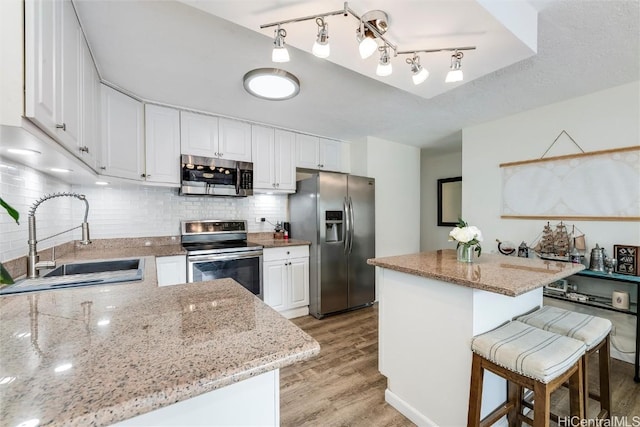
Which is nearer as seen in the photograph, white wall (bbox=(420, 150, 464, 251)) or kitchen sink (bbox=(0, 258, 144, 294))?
kitchen sink (bbox=(0, 258, 144, 294))

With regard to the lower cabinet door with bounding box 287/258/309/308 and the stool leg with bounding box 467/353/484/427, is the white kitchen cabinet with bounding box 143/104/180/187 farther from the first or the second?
the stool leg with bounding box 467/353/484/427

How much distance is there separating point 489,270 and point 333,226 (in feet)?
6.63

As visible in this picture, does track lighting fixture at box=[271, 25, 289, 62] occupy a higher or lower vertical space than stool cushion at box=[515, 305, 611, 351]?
higher

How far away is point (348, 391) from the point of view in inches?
76.6

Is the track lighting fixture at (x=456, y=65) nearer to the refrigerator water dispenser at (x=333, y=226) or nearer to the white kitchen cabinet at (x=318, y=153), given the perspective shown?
the refrigerator water dispenser at (x=333, y=226)

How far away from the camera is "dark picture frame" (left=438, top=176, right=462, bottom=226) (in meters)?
4.63

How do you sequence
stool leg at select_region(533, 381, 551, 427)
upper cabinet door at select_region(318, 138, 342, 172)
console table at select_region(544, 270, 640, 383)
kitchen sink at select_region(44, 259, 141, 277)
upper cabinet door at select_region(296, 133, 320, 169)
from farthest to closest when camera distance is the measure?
upper cabinet door at select_region(318, 138, 342, 172), upper cabinet door at select_region(296, 133, 320, 169), console table at select_region(544, 270, 640, 383), kitchen sink at select_region(44, 259, 141, 277), stool leg at select_region(533, 381, 551, 427)

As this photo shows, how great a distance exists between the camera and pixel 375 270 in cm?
377

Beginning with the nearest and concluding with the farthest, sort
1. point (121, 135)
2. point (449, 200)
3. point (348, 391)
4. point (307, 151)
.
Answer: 1. point (348, 391)
2. point (121, 135)
3. point (307, 151)
4. point (449, 200)

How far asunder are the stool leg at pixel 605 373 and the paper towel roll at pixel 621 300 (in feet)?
3.61

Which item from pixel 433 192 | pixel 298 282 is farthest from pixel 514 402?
pixel 433 192

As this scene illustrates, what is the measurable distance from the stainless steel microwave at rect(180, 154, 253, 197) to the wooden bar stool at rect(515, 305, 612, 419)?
9.14ft

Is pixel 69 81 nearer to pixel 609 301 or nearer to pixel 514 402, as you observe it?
pixel 514 402

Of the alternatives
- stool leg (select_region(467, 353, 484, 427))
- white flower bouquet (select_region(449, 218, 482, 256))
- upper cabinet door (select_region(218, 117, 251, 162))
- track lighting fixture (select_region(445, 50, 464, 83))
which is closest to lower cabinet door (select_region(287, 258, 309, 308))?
upper cabinet door (select_region(218, 117, 251, 162))
